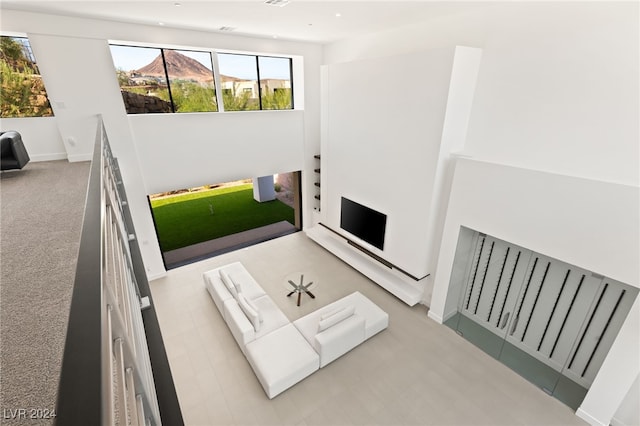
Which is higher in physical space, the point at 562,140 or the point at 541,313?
the point at 562,140

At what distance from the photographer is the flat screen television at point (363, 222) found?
6742mm

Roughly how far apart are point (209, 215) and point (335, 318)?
7.92 metres

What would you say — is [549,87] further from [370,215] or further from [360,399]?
[360,399]

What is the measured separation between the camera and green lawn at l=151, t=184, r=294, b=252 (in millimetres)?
9875

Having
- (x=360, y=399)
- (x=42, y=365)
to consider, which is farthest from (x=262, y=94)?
(x=42, y=365)

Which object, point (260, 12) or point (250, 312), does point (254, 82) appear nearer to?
point (260, 12)

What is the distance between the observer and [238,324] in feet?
16.9

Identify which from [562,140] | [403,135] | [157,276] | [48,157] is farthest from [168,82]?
[562,140]

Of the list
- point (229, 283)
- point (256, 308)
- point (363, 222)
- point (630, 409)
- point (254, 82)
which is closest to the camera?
point (630, 409)

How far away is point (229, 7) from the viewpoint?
178 inches

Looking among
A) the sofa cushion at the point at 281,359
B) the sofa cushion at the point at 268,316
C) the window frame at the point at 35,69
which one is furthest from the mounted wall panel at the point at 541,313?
the window frame at the point at 35,69

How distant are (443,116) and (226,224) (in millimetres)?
8084

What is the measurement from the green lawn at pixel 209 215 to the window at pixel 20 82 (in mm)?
4596

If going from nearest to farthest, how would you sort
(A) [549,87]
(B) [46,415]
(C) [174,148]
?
(B) [46,415] < (A) [549,87] < (C) [174,148]
